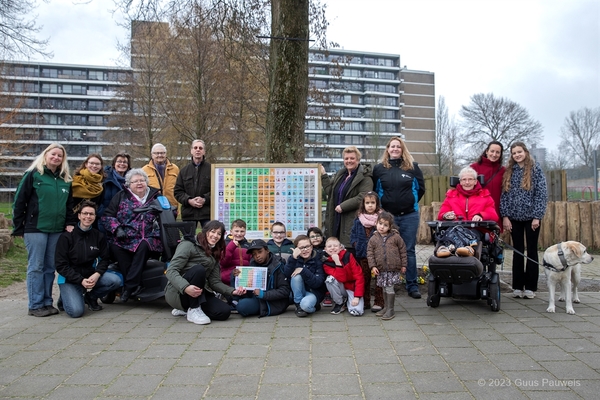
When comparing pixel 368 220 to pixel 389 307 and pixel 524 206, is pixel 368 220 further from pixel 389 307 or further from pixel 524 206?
pixel 524 206

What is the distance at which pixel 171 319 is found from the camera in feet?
20.2

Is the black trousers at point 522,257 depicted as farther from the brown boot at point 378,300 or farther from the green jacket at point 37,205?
the green jacket at point 37,205

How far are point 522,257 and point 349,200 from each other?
259 centimetres

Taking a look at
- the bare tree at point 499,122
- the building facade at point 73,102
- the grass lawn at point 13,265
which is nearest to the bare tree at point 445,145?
the bare tree at point 499,122

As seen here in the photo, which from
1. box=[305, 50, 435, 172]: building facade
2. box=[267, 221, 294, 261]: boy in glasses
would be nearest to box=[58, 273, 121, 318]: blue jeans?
box=[267, 221, 294, 261]: boy in glasses

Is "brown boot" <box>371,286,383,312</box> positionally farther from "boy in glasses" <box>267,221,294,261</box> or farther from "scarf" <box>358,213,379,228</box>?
"boy in glasses" <box>267,221,294,261</box>

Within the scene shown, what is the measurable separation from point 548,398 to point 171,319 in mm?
4299

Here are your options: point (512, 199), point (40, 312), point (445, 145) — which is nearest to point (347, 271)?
point (512, 199)

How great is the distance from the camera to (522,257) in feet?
22.7

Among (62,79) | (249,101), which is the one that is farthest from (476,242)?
(62,79)

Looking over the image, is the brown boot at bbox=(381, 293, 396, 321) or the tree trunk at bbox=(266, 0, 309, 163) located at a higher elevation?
the tree trunk at bbox=(266, 0, 309, 163)

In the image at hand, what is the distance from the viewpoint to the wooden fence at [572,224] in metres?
12.8

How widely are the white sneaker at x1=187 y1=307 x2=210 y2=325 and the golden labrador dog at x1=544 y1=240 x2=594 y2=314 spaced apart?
14.2 feet

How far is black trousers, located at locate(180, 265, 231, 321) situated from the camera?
595cm
